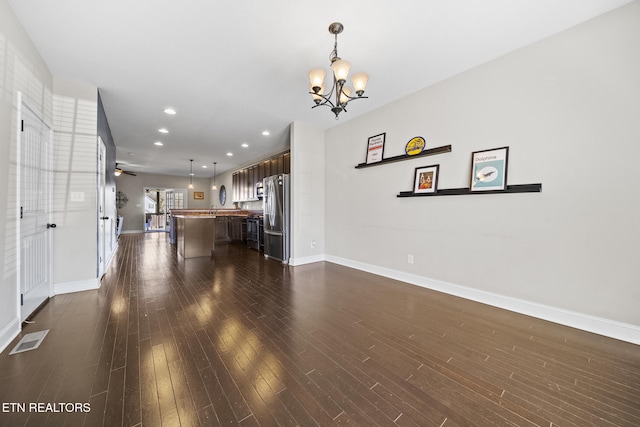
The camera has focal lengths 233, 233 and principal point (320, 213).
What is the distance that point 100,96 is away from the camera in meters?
3.48

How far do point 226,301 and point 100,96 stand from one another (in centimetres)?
361

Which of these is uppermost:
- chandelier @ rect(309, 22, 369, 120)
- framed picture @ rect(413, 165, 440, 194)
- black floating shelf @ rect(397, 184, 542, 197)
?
chandelier @ rect(309, 22, 369, 120)

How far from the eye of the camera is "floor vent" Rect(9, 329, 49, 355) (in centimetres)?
183

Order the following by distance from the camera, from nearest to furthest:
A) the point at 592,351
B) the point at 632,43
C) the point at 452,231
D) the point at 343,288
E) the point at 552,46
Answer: the point at 592,351, the point at 632,43, the point at 552,46, the point at 452,231, the point at 343,288

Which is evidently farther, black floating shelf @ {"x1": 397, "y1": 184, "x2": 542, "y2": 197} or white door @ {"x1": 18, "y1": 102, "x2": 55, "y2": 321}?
black floating shelf @ {"x1": 397, "y1": 184, "x2": 542, "y2": 197}

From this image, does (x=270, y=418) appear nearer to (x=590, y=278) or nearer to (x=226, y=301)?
(x=226, y=301)

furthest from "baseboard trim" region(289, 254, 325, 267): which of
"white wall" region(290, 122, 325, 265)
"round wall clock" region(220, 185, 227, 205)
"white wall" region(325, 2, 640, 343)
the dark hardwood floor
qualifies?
"round wall clock" region(220, 185, 227, 205)

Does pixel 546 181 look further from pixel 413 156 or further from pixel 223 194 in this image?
pixel 223 194

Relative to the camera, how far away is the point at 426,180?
3.31 metres

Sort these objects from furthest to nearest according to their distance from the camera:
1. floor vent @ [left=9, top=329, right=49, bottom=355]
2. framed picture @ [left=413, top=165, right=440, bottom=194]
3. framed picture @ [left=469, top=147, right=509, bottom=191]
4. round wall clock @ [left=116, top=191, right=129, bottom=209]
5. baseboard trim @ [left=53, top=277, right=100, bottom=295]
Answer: round wall clock @ [left=116, top=191, right=129, bottom=209] → framed picture @ [left=413, top=165, right=440, bottom=194] → baseboard trim @ [left=53, top=277, right=100, bottom=295] → framed picture @ [left=469, top=147, right=509, bottom=191] → floor vent @ [left=9, top=329, right=49, bottom=355]

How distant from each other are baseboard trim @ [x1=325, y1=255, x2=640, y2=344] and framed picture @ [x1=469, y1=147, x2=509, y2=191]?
1268 mm

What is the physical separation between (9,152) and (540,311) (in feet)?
17.0

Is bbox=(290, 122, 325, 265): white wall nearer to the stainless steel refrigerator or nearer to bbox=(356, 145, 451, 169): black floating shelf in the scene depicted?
the stainless steel refrigerator

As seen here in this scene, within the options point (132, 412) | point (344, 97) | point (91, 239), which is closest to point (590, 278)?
point (344, 97)
